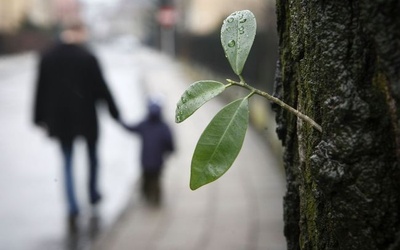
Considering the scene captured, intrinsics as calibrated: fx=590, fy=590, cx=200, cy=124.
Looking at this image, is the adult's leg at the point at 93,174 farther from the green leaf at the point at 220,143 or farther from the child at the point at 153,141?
the green leaf at the point at 220,143

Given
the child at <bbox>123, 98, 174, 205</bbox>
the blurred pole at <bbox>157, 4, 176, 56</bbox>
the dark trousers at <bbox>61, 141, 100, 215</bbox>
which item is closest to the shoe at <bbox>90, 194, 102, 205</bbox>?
the dark trousers at <bbox>61, 141, 100, 215</bbox>

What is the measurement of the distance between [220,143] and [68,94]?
4158 mm

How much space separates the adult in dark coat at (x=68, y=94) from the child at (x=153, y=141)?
632mm

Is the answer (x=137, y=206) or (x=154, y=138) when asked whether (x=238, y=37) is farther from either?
(x=137, y=206)

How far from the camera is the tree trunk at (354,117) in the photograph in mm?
809

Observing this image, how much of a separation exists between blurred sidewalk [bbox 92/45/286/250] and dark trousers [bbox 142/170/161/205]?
98 mm

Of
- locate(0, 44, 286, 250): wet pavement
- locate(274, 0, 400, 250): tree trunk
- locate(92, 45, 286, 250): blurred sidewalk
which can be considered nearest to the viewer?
locate(274, 0, 400, 250): tree trunk

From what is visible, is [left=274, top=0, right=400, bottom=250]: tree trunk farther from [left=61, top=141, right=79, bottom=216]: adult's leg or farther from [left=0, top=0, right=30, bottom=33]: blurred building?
[left=0, top=0, right=30, bottom=33]: blurred building

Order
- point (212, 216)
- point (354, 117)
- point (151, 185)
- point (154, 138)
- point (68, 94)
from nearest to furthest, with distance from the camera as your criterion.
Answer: point (354, 117)
point (68, 94)
point (212, 216)
point (154, 138)
point (151, 185)

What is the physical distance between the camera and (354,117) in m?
0.88

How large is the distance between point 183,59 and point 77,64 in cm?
2318

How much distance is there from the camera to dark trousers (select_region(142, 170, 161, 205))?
5934 mm

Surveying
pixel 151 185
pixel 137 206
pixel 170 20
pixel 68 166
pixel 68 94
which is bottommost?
pixel 137 206

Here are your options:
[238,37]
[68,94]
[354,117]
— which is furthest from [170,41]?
[354,117]
